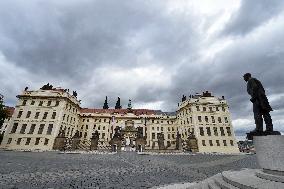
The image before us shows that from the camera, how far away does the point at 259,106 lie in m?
5.92

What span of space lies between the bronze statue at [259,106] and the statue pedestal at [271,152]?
417 mm

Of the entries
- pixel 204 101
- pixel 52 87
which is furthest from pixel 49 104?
pixel 204 101

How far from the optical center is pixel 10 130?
131 ft

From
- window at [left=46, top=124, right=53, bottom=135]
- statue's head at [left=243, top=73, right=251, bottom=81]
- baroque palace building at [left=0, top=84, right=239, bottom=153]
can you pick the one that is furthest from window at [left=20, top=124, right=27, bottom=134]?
statue's head at [left=243, top=73, right=251, bottom=81]

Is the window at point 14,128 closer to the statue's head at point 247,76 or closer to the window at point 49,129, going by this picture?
the window at point 49,129

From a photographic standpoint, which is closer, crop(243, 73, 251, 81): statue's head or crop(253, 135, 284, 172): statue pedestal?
crop(253, 135, 284, 172): statue pedestal

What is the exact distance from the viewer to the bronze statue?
223 inches

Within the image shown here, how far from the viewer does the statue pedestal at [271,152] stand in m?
4.63

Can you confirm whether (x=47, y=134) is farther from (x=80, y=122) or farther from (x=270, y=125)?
(x=270, y=125)

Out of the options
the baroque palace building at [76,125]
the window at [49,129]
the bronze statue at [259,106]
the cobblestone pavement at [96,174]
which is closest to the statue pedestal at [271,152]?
the bronze statue at [259,106]

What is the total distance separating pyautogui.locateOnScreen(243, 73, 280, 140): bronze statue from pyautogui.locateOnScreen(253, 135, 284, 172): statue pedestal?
42cm

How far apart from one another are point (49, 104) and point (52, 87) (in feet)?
17.9

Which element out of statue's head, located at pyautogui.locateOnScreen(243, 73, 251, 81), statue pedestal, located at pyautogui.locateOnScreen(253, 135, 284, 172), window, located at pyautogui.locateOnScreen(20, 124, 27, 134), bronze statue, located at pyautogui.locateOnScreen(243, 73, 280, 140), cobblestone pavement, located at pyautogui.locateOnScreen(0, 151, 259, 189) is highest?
window, located at pyautogui.locateOnScreen(20, 124, 27, 134)

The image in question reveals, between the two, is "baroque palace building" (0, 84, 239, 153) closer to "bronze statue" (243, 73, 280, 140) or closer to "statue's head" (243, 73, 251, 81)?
"statue's head" (243, 73, 251, 81)
